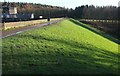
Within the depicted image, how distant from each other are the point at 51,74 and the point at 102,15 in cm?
13039

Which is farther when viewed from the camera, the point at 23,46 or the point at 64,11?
the point at 64,11

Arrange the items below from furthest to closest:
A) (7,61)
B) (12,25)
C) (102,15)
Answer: (102,15) < (12,25) < (7,61)

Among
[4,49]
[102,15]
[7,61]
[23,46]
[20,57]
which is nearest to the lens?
[7,61]

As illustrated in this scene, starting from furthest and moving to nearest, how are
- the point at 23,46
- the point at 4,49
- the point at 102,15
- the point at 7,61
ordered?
1. the point at 102,15
2. the point at 23,46
3. the point at 4,49
4. the point at 7,61

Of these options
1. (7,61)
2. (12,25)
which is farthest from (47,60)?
(12,25)

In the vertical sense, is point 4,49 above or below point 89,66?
above

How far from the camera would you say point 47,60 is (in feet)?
48.2

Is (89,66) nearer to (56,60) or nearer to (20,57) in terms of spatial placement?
(56,60)

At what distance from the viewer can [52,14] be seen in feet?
462

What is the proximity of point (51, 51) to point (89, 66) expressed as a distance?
9.22ft

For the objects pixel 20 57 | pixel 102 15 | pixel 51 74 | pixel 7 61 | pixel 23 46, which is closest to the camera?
pixel 51 74

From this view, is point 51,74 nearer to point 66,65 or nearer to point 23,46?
point 66,65

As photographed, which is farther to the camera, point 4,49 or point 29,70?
point 4,49

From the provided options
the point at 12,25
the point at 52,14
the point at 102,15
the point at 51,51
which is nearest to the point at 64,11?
the point at 52,14
